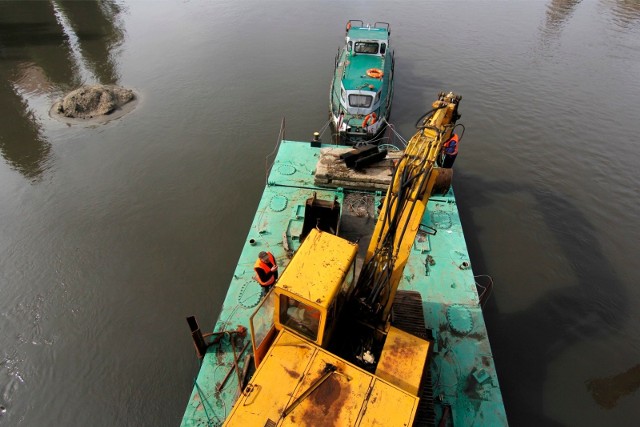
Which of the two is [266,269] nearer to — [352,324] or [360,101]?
[352,324]

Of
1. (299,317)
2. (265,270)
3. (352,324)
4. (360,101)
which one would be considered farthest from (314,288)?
(360,101)

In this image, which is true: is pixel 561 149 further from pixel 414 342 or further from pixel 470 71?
pixel 414 342

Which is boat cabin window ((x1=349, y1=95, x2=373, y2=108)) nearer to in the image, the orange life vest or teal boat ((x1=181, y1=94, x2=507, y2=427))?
teal boat ((x1=181, y1=94, x2=507, y2=427))

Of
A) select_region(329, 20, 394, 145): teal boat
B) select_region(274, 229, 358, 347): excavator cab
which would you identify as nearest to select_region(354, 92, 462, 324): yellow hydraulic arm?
select_region(274, 229, 358, 347): excavator cab

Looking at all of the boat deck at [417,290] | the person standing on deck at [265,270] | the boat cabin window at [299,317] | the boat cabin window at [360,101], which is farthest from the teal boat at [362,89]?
the boat cabin window at [299,317]

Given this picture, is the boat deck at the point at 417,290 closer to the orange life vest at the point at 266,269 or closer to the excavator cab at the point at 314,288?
the orange life vest at the point at 266,269
